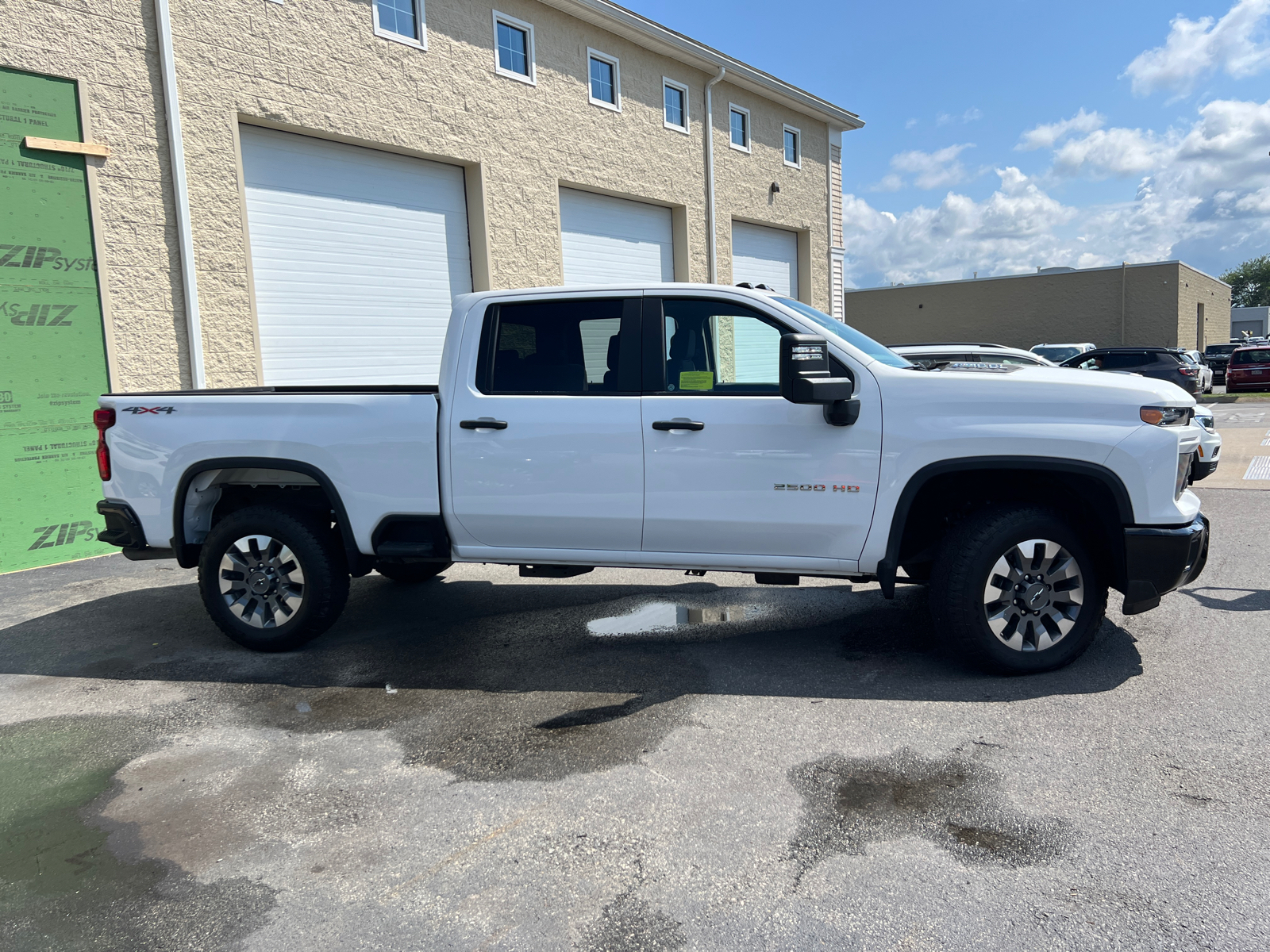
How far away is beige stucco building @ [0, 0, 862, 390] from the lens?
8.64 m

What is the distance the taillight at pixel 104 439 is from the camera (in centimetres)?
539

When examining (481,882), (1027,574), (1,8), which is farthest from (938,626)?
(1,8)

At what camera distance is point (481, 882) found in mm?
2932

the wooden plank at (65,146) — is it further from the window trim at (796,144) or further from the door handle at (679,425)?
the window trim at (796,144)

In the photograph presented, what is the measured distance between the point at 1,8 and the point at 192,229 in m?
2.28

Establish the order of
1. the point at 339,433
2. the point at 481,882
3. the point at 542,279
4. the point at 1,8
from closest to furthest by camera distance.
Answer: the point at 481,882, the point at 339,433, the point at 1,8, the point at 542,279

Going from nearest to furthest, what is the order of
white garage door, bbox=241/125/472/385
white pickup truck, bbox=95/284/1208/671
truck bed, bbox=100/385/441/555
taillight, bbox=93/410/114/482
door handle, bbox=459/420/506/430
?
white pickup truck, bbox=95/284/1208/671, door handle, bbox=459/420/506/430, truck bed, bbox=100/385/441/555, taillight, bbox=93/410/114/482, white garage door, bbox=241/125/472/385

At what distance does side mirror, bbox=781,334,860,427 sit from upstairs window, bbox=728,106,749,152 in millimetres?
14191

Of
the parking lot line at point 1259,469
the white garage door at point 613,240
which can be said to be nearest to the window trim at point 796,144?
the white garage door at point 613,240

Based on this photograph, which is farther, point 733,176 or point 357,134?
point 733,176

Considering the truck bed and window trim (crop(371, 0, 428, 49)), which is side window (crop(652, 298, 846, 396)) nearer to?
the truck bed

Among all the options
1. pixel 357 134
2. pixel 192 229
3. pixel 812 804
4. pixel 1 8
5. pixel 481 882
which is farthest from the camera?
pixel 357 134

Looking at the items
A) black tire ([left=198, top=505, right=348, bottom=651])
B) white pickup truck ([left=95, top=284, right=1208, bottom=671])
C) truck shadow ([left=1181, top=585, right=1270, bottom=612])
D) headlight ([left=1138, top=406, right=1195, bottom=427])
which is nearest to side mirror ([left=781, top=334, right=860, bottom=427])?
white pickup truck ([left=95, top=284, right=1208, bottom=671])

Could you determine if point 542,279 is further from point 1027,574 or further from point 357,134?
point 1027,574
